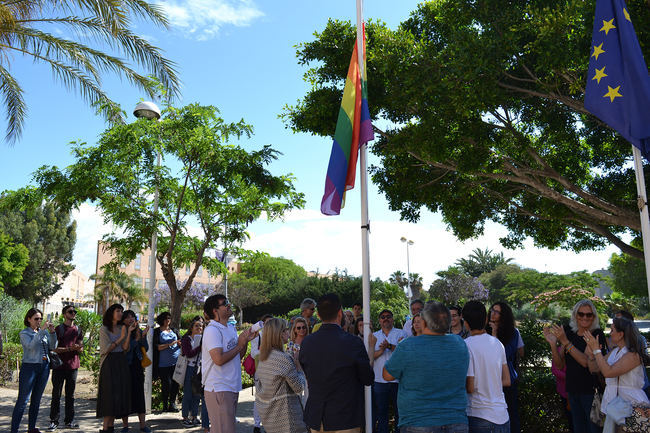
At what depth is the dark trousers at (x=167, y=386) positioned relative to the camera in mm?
9742

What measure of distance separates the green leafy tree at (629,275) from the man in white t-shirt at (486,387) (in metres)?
43.5

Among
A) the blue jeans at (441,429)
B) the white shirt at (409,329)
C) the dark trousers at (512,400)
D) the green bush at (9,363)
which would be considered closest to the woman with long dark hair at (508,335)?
the dark trousers at (512,400)

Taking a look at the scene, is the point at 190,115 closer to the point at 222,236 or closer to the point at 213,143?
the point at 213,143

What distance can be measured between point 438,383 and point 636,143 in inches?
131

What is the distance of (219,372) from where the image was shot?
5.44m

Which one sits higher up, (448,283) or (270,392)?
(448,283)

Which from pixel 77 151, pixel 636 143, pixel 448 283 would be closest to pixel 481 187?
pixel 636 143

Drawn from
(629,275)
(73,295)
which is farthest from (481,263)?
(73,295)

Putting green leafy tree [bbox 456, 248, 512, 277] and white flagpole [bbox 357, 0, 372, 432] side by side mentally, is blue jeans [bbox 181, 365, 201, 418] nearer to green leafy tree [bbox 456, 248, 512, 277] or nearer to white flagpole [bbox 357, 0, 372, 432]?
white flagpole [bbox 357, 0, 372, 432]

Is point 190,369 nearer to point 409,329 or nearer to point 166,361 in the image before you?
point 166,361

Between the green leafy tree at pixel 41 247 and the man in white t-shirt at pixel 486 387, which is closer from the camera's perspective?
the man in white t-shirt at pixel 486 387

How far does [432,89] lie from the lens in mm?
9547

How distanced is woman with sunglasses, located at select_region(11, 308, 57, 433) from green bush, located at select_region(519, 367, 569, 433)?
684cm

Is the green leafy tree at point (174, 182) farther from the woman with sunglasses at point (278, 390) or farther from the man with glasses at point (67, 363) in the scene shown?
the woman with sunglasses at point (278, 390)
